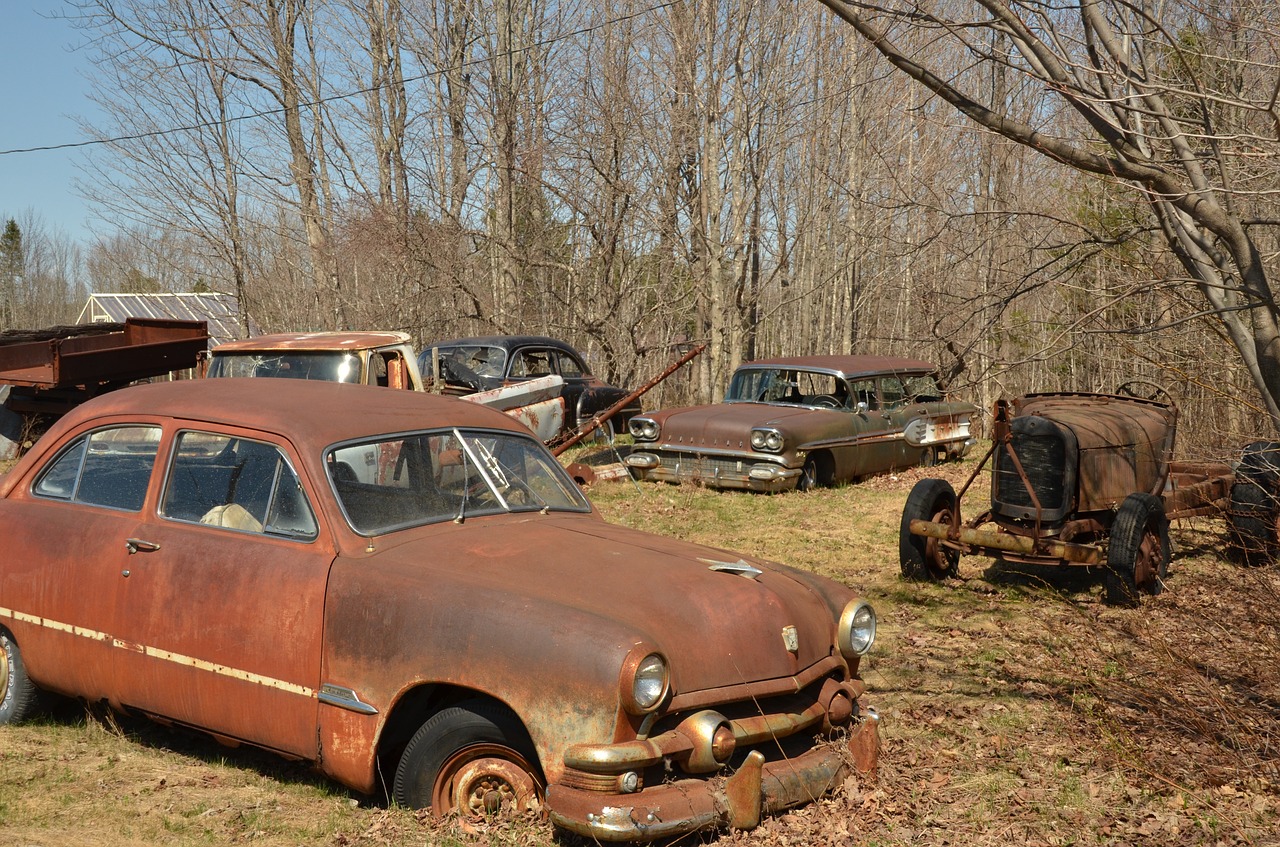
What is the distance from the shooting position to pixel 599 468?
1322cm

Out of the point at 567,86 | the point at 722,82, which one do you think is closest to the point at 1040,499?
the point at 722,82

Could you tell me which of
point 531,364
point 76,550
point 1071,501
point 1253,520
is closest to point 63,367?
point 531,364

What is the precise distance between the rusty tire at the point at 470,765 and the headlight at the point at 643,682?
1.47 feet

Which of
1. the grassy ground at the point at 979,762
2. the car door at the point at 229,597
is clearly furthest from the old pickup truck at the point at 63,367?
the car door at the point at 229,597

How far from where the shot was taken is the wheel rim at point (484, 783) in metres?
3.66

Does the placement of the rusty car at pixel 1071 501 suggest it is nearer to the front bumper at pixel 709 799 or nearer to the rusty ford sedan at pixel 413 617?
the rusty ford sedan at pixel 413 617

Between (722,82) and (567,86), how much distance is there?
3.18 m

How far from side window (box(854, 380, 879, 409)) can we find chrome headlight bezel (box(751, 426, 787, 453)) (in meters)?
1.57

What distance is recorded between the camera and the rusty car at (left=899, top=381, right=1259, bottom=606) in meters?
7.70

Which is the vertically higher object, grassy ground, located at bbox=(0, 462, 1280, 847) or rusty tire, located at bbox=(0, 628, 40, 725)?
rusty tire, located at bbox=(0, 628, 40, 725)

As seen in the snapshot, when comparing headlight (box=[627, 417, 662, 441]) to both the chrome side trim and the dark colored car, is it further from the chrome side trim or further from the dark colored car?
the chrome side trim

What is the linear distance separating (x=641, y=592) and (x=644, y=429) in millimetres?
9239

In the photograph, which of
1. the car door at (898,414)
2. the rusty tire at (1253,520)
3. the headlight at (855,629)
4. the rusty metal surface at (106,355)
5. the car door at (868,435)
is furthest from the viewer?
the rusty metal surface at (106,355)

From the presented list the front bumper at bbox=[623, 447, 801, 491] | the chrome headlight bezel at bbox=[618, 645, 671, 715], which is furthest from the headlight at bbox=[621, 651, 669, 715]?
the front bumper at bbox=[623, 447, 801, 491]
